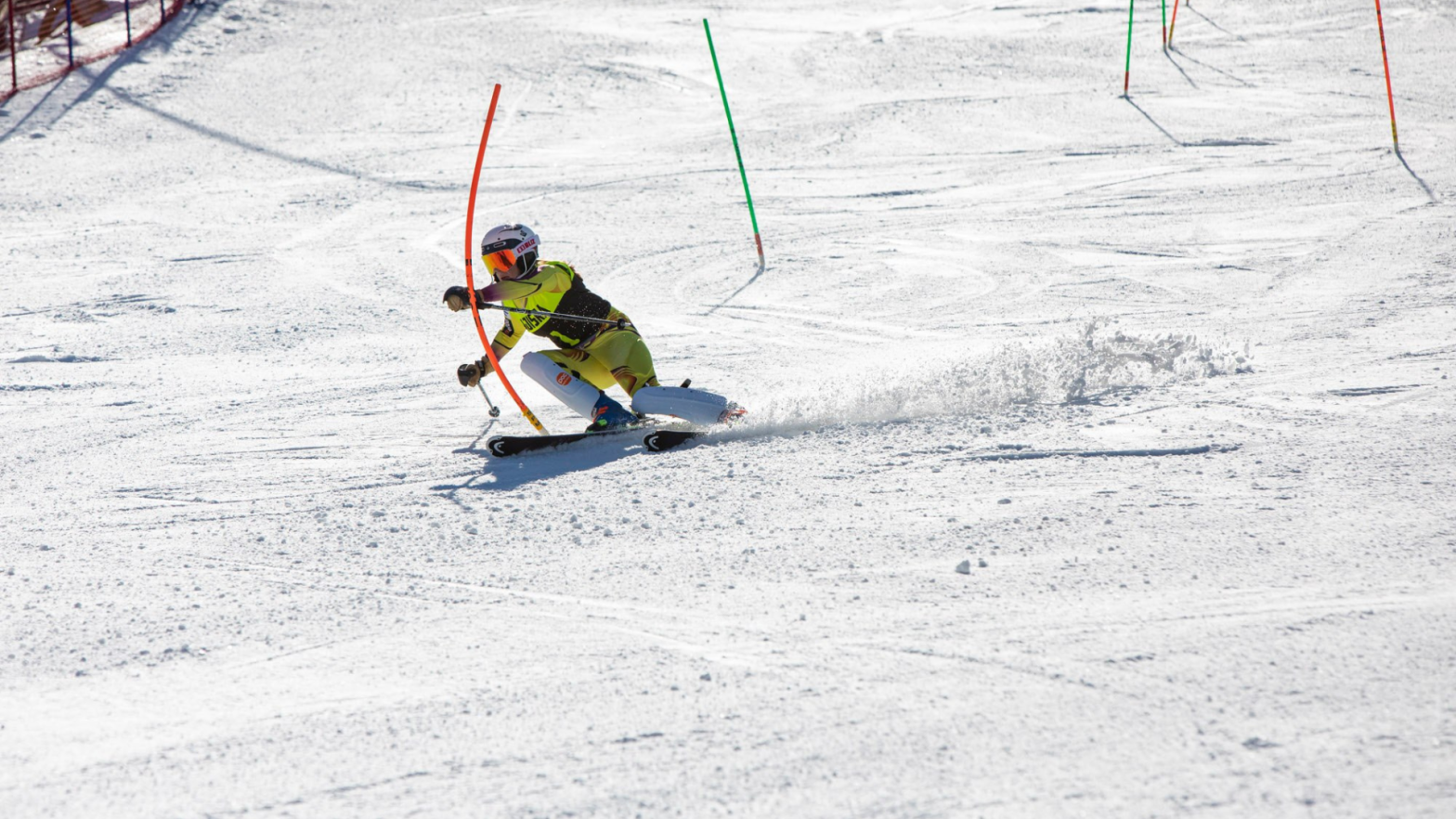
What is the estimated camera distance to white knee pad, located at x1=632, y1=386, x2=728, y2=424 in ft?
20.4

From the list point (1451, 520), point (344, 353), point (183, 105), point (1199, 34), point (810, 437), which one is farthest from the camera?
point (1199, 34)

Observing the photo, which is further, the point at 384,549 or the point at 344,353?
the point at 344,353

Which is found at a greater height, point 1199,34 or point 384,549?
point 1199,34

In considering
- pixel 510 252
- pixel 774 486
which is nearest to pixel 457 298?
pixel 510 252

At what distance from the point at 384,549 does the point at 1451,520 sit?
4.46 m

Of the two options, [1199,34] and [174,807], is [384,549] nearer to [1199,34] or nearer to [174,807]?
[174,807]

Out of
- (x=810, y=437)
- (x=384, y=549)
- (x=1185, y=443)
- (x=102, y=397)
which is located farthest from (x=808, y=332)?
(x=102, y=397)

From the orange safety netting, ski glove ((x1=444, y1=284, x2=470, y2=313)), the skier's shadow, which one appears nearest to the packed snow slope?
the skier's shadow

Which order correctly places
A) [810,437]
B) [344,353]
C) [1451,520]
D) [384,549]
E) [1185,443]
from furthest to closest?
[344,353], [810,437], [1185,443], [384,549], [1451,520]

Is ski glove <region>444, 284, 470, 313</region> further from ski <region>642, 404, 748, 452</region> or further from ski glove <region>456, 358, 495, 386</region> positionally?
ski <region>642, 404, 748, 452</region>

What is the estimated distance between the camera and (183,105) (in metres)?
14.9

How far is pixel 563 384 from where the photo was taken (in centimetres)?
643

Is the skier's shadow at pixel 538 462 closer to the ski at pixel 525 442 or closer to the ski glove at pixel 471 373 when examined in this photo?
the ski at pixel 525 442

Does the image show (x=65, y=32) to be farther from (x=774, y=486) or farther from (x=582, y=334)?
(x=774, y=486)
